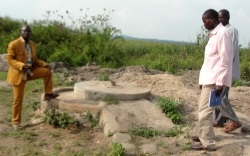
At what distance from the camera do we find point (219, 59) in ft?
12.3

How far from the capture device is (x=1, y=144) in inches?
175

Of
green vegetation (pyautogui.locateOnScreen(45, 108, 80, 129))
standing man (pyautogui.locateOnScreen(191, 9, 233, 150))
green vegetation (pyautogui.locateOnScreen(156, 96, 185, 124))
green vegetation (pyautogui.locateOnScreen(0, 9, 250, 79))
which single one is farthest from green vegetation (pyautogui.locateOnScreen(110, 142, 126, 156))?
green vegetation (pyautogui.locateOnScreen(0, 9, 250, 79))

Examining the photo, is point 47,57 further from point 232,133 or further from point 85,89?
point 232,133

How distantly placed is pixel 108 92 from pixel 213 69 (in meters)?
2.35

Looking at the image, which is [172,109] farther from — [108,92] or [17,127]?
[17,127]

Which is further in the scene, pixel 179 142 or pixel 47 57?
pixel 47 57

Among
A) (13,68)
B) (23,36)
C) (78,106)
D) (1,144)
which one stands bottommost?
(1,144)

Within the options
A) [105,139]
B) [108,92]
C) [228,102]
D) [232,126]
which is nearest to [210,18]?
[228,102]

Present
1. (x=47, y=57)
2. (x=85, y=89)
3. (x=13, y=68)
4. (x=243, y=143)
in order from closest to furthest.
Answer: (x=243, y=143) < (x=13, y=68) < (x=85, y=89) < (x=47, y=57)

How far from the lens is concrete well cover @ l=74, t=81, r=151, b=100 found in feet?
18.7

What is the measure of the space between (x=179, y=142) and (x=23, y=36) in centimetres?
290

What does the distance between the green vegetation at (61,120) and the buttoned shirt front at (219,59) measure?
2104mm

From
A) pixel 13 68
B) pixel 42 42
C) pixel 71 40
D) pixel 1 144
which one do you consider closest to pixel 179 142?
pixel 1 144

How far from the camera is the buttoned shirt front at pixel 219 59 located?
11.9 feet
